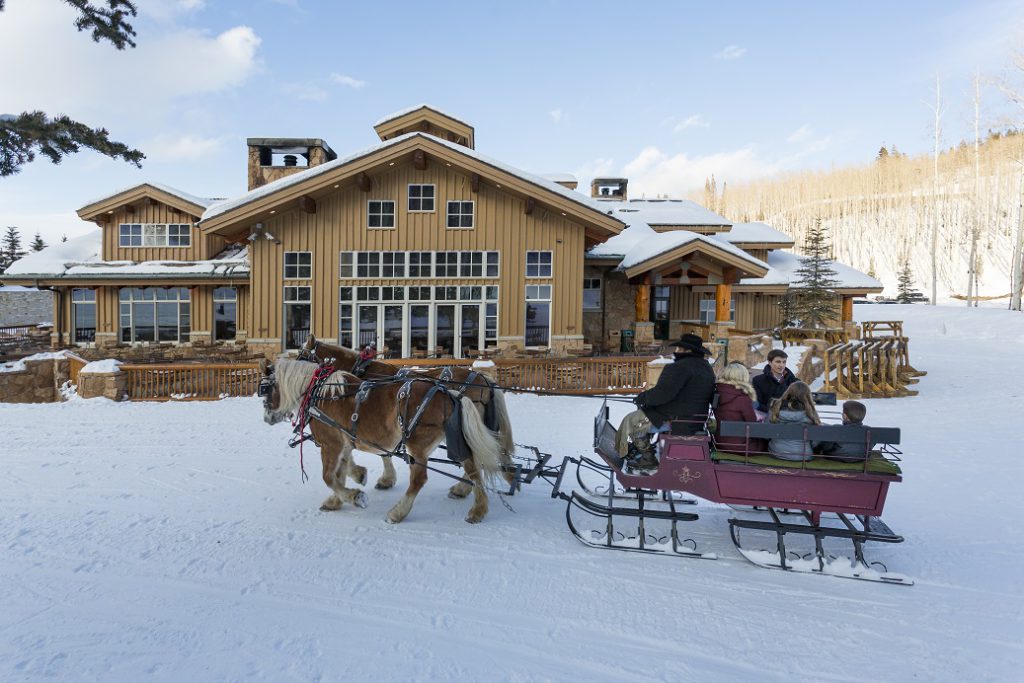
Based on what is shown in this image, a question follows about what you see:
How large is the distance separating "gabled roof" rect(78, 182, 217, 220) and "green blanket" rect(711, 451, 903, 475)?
1966 cm

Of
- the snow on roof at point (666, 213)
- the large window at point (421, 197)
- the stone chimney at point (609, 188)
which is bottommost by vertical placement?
the large window at point (421, 197)

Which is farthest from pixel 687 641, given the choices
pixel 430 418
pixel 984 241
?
pixel 984 241

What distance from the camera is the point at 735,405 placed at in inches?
188

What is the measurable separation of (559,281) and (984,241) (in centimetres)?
7074

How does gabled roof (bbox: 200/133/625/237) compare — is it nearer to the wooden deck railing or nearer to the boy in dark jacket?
the wooden deck railing

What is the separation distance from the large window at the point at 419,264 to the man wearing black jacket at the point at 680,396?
11037 millimetres

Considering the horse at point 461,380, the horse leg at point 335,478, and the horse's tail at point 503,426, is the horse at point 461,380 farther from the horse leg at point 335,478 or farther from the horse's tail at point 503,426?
the horse leg at point 335,478

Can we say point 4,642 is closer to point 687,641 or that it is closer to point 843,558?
point 687,641

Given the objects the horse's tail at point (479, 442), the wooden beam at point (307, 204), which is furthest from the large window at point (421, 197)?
the horse's tail at point (479, 442)

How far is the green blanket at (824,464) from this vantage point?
429 centimetres

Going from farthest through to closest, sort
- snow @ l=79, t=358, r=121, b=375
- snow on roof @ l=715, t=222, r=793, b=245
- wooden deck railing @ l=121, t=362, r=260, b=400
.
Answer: snow on roof @ l=715, t=222, r=793, b=245, wooden deck railing @ l=121, t=362, r=260, b=400, snow @ l=79, t=358, r=121, b=375

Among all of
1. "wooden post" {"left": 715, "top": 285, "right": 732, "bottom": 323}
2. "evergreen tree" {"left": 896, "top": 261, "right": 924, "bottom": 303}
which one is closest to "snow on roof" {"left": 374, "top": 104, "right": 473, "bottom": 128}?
"wooden post" {"left": 715, "top": 285, "right": 732, "bottom": 323}

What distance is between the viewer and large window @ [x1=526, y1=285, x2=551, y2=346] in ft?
52.0

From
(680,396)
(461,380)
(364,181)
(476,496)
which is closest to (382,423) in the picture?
(461,380)
